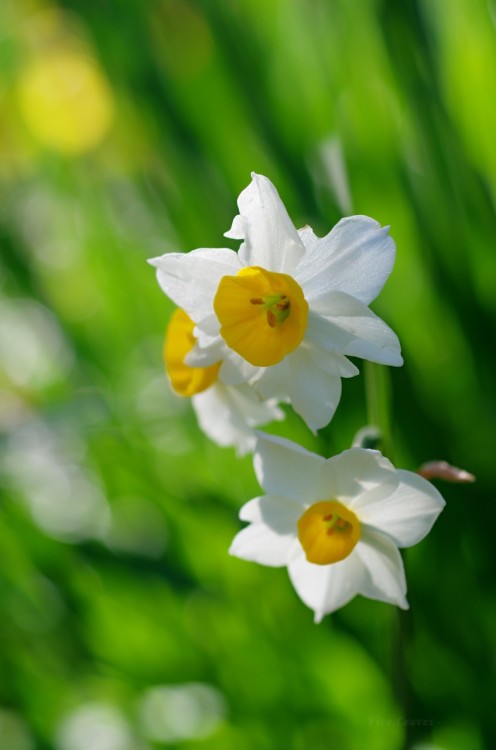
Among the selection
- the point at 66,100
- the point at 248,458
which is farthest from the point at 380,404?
the point at 66,100

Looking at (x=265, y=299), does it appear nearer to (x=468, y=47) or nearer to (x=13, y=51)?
(x=468, y=47)

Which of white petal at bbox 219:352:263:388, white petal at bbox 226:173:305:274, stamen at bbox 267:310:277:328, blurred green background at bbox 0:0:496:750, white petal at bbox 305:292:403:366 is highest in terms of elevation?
white petal at bbox 226:173:305:274

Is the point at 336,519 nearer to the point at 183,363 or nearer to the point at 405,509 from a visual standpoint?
the point at 405,509

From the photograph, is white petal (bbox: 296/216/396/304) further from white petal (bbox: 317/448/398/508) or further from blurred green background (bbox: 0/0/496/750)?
blurred green background (bbox: 0/0/496/750)

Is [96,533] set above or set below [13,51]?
below

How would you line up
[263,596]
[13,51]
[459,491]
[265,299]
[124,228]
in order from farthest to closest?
1. [13,51]
2. [124,228]
3. [263,596]
4. [459,491]
5. [265,299]

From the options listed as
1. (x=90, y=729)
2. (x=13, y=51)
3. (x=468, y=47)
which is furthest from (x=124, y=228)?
(x=13, y=51)

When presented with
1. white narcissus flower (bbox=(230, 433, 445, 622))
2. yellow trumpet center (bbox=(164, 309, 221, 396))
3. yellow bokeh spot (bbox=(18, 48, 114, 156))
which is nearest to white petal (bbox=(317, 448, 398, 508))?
white narcissus flower (bbox=(230, 433, 445, 622))
